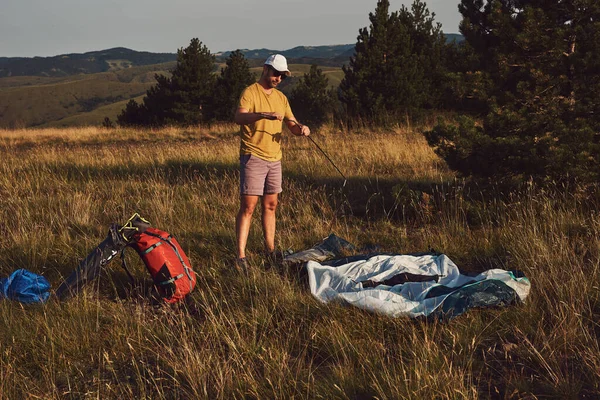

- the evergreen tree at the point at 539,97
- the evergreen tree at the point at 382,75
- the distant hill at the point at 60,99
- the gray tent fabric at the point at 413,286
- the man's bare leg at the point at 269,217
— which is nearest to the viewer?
the gray tent fabric at the point at 413,286

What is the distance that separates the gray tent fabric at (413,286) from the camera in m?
3.14

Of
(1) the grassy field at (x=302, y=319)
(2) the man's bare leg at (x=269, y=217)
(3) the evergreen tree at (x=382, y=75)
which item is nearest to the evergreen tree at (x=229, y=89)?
(3) the evergreen tree at (x=382, y=75)

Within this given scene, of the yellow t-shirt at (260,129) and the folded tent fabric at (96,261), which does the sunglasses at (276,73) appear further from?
the folded tent fabric at (96,261)

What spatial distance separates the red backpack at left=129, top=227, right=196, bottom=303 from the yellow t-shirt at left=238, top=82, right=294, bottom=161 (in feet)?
3.66

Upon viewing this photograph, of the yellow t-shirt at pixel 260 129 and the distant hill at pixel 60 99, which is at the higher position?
the yellow t-shirt at pixel 260 129

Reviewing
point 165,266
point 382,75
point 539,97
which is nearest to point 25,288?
point 165,266

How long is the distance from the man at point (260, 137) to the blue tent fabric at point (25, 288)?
1514mm

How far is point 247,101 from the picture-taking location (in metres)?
4.25

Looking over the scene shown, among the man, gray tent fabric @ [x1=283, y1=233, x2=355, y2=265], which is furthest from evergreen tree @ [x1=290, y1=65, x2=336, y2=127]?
the man

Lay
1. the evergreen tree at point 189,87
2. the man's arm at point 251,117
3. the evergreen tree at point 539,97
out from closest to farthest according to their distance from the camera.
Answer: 1. the man's arm at point 251,117
2. the evergreen tree at point 539,97
3. the evergreen tree at point 189,87

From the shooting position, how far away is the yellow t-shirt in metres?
4.28

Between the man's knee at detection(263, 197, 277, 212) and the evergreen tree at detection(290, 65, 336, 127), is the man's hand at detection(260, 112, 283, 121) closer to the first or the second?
the man's knee at detection(263, 197, 277, 212)

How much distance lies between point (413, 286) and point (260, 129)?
1859 millimetres

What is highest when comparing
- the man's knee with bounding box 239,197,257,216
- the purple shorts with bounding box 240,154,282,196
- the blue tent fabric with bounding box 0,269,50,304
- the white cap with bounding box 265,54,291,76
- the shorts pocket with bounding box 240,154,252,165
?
the white cap with bounding box 265,54,291,76
